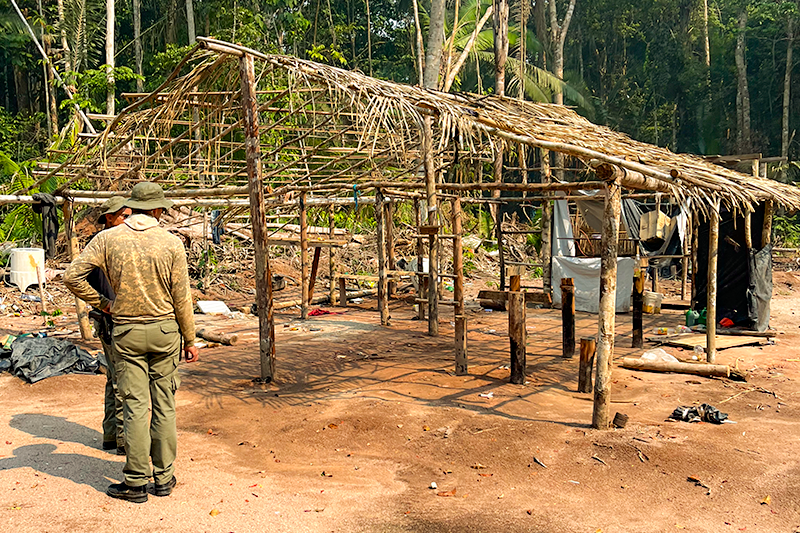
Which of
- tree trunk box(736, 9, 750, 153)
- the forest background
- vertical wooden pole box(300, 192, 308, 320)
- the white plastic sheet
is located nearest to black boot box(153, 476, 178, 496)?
vertical wooden pole box(300, 192, 308, 320)

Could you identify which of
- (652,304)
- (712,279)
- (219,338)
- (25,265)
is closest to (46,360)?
(219,338)

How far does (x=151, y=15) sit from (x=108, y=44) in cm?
823

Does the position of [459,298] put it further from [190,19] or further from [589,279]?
[190,19]

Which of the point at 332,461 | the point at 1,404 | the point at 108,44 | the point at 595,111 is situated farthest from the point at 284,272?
the point at 595,111

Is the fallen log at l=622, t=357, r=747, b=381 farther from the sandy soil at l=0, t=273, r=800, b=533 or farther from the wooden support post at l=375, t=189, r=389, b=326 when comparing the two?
the wooden support post at l=375, t=189, r=389, b=326

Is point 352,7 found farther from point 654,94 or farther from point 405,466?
point 405,466

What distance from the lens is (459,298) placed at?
31.3 ft

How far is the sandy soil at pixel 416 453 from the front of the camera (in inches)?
160

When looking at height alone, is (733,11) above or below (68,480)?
above

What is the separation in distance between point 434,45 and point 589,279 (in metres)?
A: 6.34

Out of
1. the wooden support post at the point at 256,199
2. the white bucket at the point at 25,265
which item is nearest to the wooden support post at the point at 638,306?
the wooden support post at the point at 256,199

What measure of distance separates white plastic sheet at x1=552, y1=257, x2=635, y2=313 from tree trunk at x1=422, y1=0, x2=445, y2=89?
16.8 feet

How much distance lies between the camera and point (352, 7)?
27.6 meters

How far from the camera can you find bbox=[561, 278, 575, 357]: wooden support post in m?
8.25
